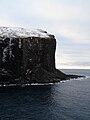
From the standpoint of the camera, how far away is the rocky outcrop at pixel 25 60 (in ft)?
504

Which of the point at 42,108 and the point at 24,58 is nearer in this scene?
the point at 42,108

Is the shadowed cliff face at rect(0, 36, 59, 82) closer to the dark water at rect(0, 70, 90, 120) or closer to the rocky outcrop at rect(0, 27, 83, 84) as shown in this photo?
the rocky outcrop at rect(0, 27, 83, 84)

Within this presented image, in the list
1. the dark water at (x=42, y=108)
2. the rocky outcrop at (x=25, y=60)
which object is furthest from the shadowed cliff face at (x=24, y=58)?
the dark water at (x=42, y=108)

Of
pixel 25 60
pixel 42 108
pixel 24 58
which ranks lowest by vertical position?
pixel 42 108

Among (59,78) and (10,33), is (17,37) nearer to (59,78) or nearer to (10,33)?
(10,33)

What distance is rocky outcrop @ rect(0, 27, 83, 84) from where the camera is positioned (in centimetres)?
15375

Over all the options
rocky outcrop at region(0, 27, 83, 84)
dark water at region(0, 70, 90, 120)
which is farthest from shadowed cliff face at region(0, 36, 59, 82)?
dark water at region(0, 70, 90, 120)

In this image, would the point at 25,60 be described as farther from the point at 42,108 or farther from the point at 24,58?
the point at 42,108

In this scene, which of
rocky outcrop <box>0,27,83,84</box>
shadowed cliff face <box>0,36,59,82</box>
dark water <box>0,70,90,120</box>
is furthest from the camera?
shadowed cliff face <box>0,36,59,82</box>

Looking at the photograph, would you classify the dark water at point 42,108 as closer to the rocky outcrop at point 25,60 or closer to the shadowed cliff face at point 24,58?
the rocky outcrop at point 25,60

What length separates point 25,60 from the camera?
163 m

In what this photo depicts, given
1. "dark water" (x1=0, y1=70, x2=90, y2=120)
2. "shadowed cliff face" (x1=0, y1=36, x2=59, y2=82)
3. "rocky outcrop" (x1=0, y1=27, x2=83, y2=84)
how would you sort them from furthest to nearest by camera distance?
"shadowed cliff face" (x1=0, y1=36, x2=59, y2=82) < "rocky outcrop" (x1=0, y1=27, x2=83, y2=84) < "dark water" (x1=0, y1=70, x2=90, y2=120)

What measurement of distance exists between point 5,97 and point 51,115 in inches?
1336

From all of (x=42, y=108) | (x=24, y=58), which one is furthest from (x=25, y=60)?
(x=42, y=108)
